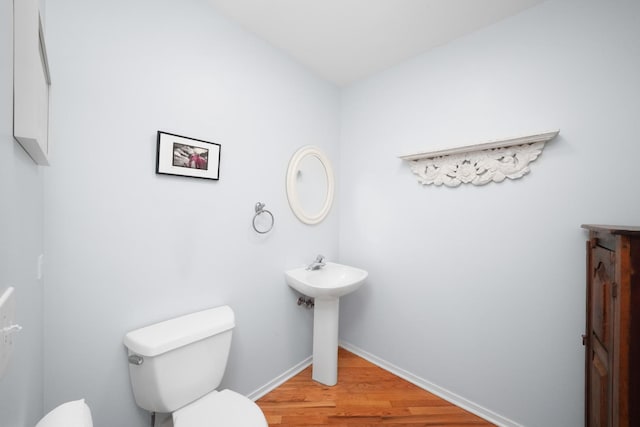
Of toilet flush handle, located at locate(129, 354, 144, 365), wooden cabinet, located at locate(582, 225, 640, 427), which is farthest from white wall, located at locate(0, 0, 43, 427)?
wooden cabinet, located at locate(582, 225, 640, 427)

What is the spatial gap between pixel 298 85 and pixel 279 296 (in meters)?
1.70

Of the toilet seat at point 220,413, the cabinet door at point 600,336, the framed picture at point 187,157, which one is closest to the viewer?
the cabinet door at point 600,336

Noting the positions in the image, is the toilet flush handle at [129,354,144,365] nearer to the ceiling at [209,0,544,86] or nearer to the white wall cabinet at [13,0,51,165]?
the white wall cabinet at [13,0,51,165]

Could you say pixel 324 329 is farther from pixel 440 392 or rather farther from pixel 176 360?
pixel 176 360

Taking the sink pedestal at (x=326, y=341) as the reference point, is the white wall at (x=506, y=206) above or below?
above

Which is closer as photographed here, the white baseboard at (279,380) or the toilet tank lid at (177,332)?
the toilet tank lid at (177,332)

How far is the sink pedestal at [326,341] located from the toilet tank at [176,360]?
0.78 metres

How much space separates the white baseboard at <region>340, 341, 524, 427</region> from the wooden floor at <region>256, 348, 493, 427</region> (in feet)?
0.11

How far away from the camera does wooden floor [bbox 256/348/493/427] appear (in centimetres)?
155

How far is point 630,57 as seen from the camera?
120 cm

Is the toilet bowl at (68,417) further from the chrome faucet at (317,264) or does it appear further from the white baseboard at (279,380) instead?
the chrome faucet at (317,264)

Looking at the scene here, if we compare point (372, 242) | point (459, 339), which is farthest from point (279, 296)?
point (459, 339)

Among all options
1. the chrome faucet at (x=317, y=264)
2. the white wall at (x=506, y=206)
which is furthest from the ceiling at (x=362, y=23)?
the chrome faucet at (x=317, y=264)

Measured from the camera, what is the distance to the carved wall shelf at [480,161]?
1.42 metres
